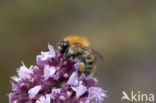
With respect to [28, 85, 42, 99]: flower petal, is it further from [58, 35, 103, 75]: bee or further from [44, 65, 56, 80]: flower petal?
[58, 35, 103, 75]: bee

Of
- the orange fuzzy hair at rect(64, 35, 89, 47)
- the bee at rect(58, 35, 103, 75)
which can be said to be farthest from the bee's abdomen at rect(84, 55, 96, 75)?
the orange fuzzy hair at rect(64, 35, 89, 47)

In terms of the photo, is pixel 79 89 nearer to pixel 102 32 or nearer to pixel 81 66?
pixel 81 66

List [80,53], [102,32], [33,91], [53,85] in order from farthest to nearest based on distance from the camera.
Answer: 1. [102,32]
2. [80,53]
3. [53,85]
4. [33,91]

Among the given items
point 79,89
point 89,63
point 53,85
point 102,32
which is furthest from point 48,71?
point 102,32

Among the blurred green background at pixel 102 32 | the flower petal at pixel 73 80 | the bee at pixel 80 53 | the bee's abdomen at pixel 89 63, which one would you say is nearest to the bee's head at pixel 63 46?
the bee at pixel 80 53

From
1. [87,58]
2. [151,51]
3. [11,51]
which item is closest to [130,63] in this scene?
[151,51]

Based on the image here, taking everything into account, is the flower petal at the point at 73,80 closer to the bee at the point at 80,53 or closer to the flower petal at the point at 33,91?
the bee at the point at 80,53

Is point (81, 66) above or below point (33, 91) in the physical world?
above
